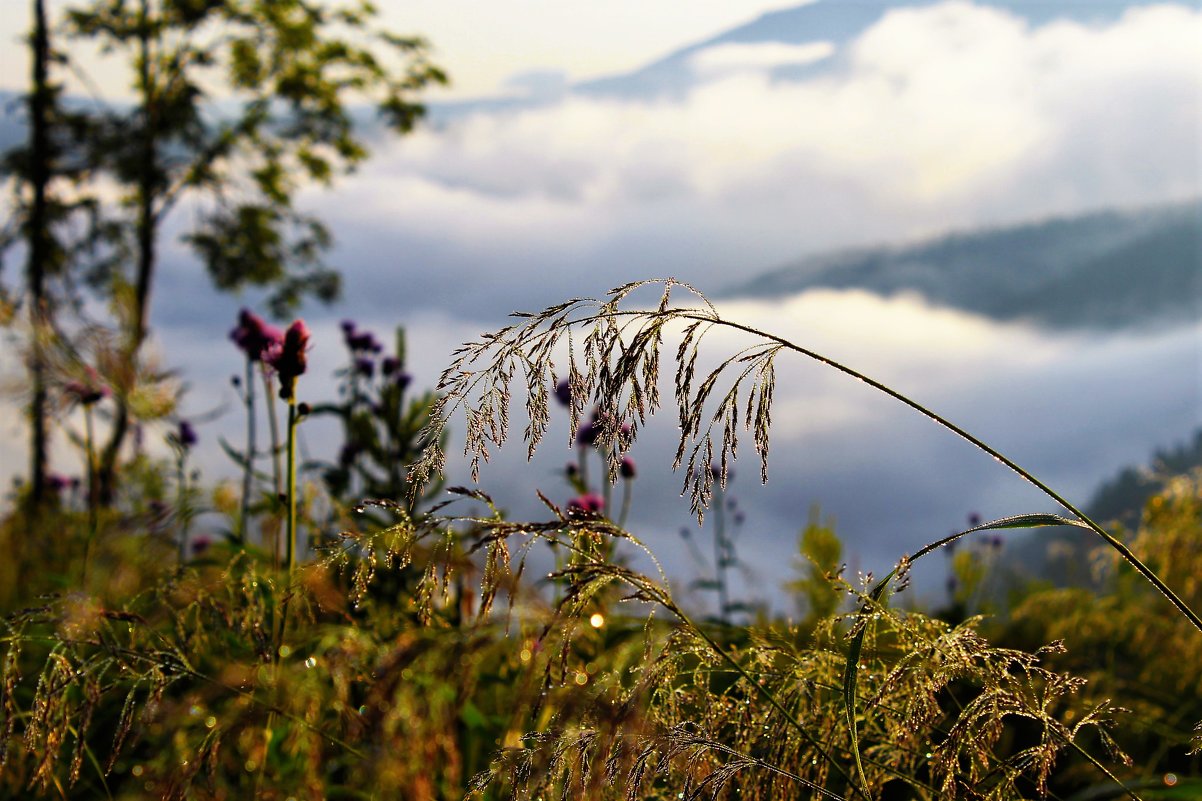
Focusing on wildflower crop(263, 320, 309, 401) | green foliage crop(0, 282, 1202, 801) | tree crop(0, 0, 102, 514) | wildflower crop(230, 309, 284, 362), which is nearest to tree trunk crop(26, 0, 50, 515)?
tree crop(0, 0, 102, 514)

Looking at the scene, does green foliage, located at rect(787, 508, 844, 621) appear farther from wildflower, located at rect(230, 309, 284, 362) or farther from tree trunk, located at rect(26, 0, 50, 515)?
tree trunk, located at rect(26, 0, 50, 515)

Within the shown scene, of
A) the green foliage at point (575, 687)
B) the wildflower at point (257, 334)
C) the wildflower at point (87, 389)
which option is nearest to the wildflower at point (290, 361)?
the green foliage at point (575, 687)

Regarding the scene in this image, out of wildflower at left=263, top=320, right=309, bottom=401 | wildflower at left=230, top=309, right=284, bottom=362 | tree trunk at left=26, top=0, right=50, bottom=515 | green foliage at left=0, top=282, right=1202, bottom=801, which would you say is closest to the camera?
green foliage at left=0, top=282, right=1202, bottom=801

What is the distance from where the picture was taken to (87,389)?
3.55m

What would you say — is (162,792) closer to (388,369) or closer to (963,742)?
(963,742)

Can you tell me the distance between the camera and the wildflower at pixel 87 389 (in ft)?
11.3

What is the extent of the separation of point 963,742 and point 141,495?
17.5 feet

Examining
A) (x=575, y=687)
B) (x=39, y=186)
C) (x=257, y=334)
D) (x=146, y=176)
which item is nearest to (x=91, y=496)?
(x=257, y=334)

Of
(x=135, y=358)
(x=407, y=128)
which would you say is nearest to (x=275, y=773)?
(x=135, y=358)

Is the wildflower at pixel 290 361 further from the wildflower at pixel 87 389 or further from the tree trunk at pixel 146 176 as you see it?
the tree trunk at pixel 146 176

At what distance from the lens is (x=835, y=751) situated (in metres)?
1.68

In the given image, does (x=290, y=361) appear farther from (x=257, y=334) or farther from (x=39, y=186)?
(x=39, y=186)

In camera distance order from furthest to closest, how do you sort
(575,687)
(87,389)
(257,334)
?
(87,389), (257,334), (575,687)

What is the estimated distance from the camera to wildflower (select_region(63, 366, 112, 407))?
11.3ft
